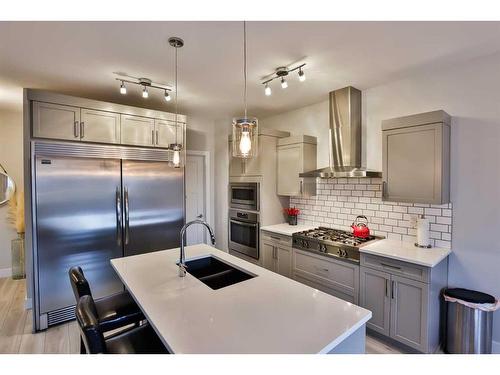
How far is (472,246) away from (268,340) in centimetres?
234

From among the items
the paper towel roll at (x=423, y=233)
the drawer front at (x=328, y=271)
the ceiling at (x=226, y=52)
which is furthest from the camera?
the drawer front at (x=328, y=271)

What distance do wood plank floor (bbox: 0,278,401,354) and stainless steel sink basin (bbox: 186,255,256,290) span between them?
133 cm

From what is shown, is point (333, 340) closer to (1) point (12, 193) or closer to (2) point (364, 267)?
(2) point (364, 267)

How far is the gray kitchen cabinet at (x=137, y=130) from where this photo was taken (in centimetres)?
314


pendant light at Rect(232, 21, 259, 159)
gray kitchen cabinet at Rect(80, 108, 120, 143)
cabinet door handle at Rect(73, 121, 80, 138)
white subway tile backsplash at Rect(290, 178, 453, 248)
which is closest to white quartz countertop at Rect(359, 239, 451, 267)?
white subway tile backsplash at Rect(290, 178, 453, 248)

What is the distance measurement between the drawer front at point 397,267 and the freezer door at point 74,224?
2846 mm

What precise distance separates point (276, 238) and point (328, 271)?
84 cm

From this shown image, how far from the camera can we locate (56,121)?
2729mm

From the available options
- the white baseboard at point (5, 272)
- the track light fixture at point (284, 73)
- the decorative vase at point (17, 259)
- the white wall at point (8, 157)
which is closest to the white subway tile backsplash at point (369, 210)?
the track light fixture at point (284, 73)

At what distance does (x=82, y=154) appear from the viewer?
2871mm

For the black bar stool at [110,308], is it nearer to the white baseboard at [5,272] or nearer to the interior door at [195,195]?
the interior door at [195,195]

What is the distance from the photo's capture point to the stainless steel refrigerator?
270cm

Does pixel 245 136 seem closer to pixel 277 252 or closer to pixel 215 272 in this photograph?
pixel 215 272
